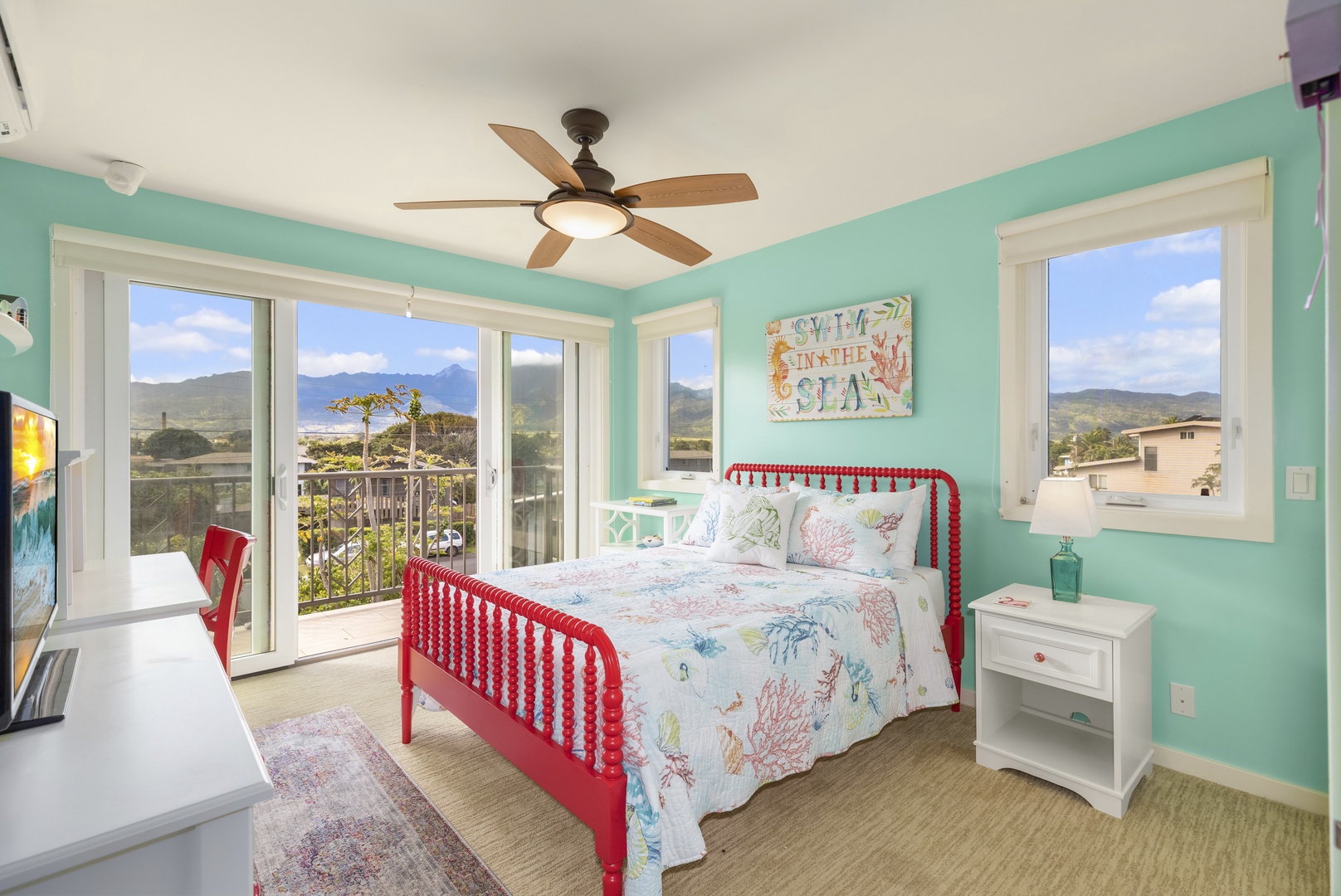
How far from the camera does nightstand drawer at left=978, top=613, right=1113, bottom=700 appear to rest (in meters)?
2.15

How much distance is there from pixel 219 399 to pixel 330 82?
2014mm

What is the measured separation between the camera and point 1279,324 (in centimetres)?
216

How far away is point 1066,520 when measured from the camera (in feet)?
7.72

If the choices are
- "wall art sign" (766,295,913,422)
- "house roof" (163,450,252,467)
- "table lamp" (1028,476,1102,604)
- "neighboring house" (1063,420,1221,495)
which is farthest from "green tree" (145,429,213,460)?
"neighboring house" (1063,420,1221,495)

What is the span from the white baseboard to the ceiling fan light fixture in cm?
293

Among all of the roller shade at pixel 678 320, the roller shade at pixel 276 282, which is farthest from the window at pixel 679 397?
the roller shade at pixel 276 282

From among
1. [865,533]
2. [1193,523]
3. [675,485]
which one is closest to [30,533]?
[865,533]

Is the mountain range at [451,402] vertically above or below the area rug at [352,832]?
above

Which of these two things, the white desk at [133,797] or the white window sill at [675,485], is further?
the white window sill at [675,485]

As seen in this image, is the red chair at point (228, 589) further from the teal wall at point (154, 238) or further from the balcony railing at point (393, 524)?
the balcony railing at point (393, 524)

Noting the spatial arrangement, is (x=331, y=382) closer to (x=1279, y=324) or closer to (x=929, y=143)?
(x=929, y=143)

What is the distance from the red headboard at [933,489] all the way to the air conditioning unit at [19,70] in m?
3.36

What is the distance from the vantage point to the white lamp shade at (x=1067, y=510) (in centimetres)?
233

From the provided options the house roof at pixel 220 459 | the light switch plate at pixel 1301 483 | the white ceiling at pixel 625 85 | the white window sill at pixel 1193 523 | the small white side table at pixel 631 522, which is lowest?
the small white side table at pixel 631 522
